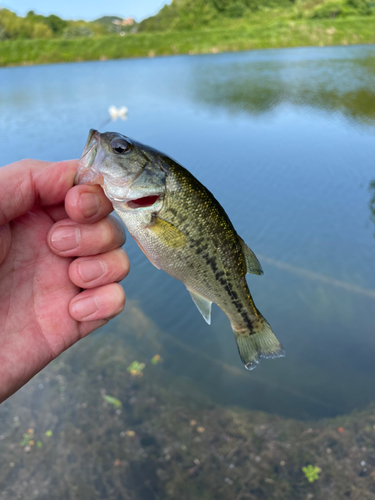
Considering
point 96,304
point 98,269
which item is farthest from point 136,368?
point 98,269

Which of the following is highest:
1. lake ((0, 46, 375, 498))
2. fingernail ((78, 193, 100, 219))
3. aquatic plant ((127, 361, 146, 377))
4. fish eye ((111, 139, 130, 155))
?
fish eye ((111, 139, 130, 155))

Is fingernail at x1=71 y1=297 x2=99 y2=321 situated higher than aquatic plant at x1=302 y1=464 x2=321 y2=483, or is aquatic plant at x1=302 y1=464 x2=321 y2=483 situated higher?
fingernail at x1=71 y1=297 x2=99 y2=321

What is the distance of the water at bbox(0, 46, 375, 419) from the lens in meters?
4.88

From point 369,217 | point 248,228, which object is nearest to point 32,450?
point 248,228

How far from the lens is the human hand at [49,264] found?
2111mm

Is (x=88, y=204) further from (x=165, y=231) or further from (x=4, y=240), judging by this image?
(x=4, y=240)

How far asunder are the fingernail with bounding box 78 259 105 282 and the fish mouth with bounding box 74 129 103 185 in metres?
0.59

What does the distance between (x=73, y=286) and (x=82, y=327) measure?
31 centimetres

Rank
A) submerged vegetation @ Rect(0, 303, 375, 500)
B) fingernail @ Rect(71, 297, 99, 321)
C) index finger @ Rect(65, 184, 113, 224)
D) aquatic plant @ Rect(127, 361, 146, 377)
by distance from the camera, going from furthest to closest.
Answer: aquatic plant @ Rect(127, 361, 146, 377) < submerged vegetation @ Rect(0, 303, 375, 500) < fingernail @ Rect(71, 297, 99, 321) < index finger @ Rect(65, 184, 113, 224)

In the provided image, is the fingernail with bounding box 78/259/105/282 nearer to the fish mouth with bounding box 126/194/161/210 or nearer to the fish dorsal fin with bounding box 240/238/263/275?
the fish mouth with bounding box 126/194/161/210

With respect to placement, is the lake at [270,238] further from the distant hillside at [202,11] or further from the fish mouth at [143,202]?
the distant hillside at [202,11]

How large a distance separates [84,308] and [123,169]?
103 cm

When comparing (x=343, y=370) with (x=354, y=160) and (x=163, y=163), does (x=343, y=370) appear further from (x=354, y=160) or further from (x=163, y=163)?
(x=354, y=160)

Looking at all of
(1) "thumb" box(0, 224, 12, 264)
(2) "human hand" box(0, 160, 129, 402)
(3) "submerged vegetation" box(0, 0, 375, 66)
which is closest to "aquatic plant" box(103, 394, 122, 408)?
(2) "human hand" box(0, 160, 129, 402)
